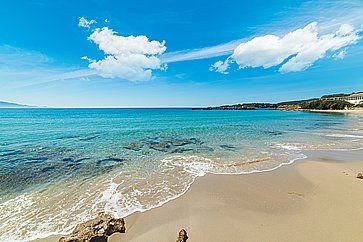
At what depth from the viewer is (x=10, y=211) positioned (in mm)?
7562

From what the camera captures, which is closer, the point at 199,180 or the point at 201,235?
the point at 201,235

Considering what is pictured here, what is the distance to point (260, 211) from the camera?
7.43 m

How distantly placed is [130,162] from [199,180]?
599 cm

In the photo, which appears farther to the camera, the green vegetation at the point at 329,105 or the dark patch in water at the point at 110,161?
the green vegetation at the point at 329,105

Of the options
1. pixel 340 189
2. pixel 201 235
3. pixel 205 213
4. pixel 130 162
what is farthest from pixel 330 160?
pixel 130 162

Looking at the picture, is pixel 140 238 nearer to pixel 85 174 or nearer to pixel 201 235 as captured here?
pixel 201 235

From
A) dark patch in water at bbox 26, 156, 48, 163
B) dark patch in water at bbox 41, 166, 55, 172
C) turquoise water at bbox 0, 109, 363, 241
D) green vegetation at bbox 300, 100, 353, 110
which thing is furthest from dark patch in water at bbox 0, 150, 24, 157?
green vegetation at bbox 300, 100, 353, 110

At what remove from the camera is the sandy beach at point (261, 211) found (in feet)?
20.0

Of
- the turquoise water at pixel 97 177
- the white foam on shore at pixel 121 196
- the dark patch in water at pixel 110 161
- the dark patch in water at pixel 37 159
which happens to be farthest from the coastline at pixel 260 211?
the dark patch in water at pixel 37 159

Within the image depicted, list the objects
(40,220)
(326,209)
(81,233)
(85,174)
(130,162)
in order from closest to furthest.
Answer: (81,233) < (40,220) < (326,209) < (85,174) < (130,162)

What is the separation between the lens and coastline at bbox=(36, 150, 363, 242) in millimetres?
6074

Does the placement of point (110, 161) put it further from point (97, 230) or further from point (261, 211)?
point (261, 211)

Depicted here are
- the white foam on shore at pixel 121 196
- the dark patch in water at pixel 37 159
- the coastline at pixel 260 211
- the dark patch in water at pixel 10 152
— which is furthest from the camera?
the dark patch in water at pixel 10 152

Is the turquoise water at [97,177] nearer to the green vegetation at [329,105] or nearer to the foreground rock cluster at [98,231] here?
the foreground rock cluster at [98,231]
